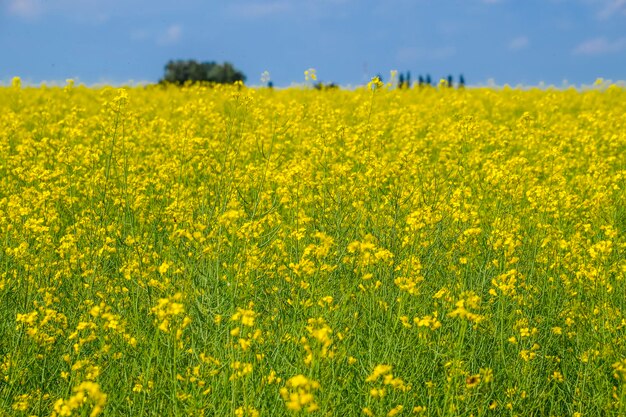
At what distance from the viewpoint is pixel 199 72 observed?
119 ft

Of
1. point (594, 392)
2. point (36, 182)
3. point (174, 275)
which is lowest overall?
point (594, 392)

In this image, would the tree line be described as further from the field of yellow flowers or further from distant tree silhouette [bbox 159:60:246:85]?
the field of yellow flowers

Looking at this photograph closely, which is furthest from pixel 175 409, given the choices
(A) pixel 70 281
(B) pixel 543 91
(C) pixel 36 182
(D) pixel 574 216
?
(B) pixel 543 91

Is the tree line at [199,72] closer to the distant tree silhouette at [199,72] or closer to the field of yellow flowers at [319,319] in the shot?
the distant tree silhouette at [199,72]

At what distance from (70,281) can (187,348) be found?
1.26 metres

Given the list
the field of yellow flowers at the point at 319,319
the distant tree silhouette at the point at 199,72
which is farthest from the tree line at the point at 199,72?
the field of yellow flowers at the point at 319,319

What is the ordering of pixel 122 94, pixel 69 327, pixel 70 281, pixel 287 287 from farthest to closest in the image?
pixel 122 94 → pixel 70 281 → pixel 287 287 → pixel 69 327

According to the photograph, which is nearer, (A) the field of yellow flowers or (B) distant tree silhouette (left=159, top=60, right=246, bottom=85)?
(A) the field of yellow flowers

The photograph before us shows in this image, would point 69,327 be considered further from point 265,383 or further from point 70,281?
point 265,383

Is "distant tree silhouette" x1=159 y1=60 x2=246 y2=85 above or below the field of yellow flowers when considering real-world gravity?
above

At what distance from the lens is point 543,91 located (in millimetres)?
19766

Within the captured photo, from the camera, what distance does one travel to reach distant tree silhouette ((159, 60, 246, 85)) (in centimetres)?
3569

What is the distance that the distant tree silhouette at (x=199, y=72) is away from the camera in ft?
117

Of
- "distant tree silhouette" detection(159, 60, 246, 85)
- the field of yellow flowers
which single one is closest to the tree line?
"distant tree silhouette" detection(159, 60, 246, 85)
